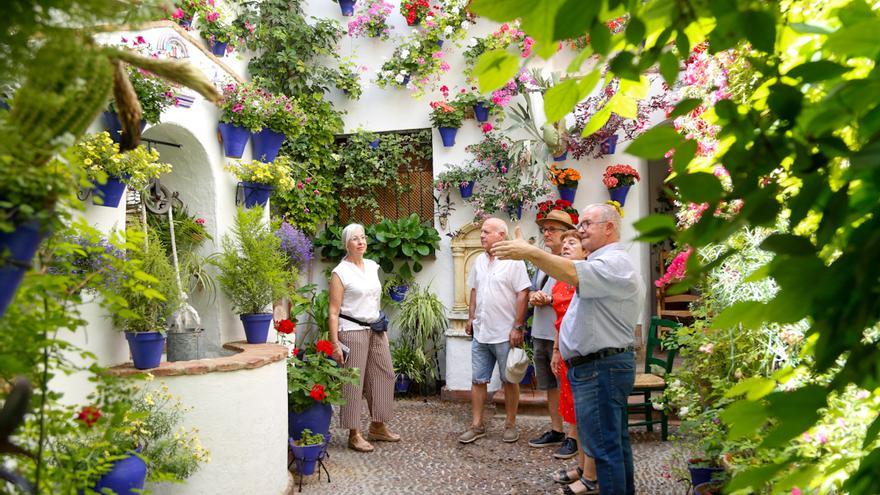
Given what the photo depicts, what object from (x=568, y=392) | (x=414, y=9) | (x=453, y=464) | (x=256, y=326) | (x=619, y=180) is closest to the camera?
(x=568, y=392)

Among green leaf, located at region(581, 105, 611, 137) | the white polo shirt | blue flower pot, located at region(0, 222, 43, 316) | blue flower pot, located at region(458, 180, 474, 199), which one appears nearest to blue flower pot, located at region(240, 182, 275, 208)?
the white polo shirt

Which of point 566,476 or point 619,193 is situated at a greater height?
point 619,193

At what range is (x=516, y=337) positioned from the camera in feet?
20.1

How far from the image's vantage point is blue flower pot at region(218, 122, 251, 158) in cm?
530

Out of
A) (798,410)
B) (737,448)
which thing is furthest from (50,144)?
(737,448)

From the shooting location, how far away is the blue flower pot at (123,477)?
10.4 ft

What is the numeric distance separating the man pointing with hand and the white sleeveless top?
2.30 meters

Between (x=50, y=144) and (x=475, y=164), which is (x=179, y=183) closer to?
(x=475, y=164)

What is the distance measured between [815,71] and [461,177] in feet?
24.0

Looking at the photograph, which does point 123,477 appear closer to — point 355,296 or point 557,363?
point 557,363

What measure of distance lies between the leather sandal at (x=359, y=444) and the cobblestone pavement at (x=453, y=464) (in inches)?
1.8

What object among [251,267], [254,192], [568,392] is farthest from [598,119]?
[254,192]

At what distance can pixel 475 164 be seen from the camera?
8156mm

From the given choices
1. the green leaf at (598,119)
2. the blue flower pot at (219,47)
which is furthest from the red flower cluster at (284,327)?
the green leaf at (598,119)
